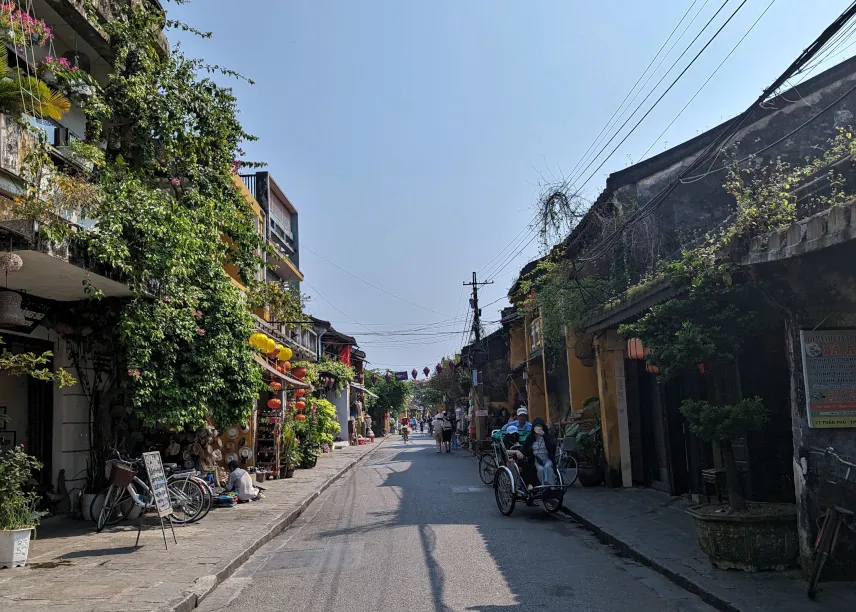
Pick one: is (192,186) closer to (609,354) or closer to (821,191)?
(609,354)

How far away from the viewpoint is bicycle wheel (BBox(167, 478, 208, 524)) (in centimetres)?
1169

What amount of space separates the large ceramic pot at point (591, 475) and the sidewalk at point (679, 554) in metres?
1.11

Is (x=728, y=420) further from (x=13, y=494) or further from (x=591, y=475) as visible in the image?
(x=591, y=475)

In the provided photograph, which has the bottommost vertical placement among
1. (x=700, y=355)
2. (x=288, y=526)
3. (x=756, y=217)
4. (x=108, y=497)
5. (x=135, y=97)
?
(x=288, y=526)

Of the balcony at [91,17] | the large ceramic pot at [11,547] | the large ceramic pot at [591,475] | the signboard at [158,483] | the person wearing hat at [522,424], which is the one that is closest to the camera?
the large ceramic pot at [11,547]

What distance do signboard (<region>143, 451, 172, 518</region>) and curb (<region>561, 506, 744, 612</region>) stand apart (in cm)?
599

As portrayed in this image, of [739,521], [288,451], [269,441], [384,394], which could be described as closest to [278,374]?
[269,441]

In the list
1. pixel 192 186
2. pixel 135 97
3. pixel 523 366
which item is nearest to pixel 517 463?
pixel 192 186

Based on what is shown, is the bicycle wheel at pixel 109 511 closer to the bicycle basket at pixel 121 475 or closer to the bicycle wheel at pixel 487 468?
the bicycle basket at pixel 121 475

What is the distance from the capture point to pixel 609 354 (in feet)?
50.4

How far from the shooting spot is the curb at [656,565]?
6.32 m

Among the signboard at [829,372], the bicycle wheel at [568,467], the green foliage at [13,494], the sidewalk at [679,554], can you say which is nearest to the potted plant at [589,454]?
the bicycle wheel at [568,467]

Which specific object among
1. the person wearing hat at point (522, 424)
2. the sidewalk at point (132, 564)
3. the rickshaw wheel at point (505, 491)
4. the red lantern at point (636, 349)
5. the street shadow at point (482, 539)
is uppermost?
the red lantern at point (636, 349)

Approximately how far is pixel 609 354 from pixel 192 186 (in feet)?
29.7
